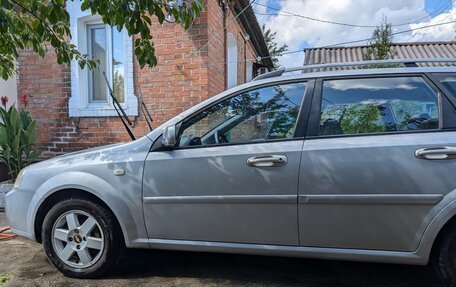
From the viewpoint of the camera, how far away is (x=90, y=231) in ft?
11.3

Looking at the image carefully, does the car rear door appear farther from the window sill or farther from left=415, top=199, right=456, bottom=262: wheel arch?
the window sill

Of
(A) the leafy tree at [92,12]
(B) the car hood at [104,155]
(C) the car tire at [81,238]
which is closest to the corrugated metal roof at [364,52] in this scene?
(A) the leafy tree at [92,12]

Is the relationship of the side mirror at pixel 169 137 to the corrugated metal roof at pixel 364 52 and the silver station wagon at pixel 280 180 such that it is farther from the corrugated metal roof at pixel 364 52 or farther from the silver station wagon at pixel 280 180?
the corrugated metal roof at pixel 364 52

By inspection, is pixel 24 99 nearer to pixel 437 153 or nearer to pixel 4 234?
pixel 4 234

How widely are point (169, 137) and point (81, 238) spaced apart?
1.16 m

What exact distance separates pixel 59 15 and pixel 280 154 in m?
1.93

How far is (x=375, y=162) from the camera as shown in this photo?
9.53 ft

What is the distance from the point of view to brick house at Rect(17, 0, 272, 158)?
6.59m

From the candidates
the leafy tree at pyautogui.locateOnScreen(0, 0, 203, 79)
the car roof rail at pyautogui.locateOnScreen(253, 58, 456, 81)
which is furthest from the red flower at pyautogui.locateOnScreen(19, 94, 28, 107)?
the car roof rail at pyautogui.locateOnScreen(253, 58, 456, 81)

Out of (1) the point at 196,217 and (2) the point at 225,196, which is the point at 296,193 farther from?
(1) the point at 196,217

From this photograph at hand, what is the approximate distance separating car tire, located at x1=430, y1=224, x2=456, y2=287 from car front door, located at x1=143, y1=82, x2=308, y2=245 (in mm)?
997

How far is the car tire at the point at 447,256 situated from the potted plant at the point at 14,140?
19.2 feet

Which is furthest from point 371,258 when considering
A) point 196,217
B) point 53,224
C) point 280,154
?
point 53,224

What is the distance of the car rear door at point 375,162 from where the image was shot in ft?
9.30
